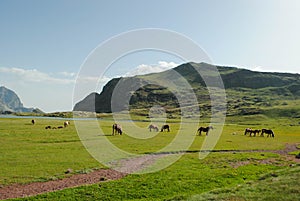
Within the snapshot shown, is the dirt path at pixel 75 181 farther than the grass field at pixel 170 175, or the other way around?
the dirt path at pixel 75 181

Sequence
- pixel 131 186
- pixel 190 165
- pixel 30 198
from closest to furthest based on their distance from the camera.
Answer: pixel 30 198 → pixel 131 186 → pixel 190 165

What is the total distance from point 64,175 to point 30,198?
5.95 meters

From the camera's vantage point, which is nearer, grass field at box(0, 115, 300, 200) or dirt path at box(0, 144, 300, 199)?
grass field at box(0, 115, 300, 200)

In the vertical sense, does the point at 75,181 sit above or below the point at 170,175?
below

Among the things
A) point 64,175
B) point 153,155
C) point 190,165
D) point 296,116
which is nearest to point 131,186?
point 64,175

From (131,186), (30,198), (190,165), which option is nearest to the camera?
(30,198)

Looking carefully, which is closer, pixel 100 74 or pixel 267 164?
pixel 267 164

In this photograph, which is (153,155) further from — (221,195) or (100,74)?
(221,195)

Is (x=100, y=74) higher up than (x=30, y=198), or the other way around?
(x=100, y=74)

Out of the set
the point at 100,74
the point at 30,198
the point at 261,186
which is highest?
the point at 100,74

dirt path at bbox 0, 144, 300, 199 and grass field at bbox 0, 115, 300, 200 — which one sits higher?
grass field at bbox 0, 115, 300, 200

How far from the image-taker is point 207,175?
85.7 ft

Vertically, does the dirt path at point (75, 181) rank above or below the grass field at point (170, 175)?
below

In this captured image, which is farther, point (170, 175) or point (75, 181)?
point (170, 175)
